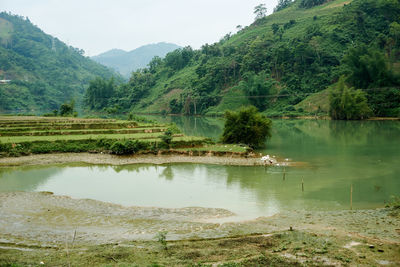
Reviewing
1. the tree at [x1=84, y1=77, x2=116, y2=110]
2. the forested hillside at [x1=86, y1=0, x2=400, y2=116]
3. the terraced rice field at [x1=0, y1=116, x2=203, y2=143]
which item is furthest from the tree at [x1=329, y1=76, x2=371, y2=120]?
the tree at [x1=84, y1=77, x2=116, y2=110]

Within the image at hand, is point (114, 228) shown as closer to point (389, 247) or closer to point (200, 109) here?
point (389, 247)

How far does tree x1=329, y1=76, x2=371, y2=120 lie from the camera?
59312mm

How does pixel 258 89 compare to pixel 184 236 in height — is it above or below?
above

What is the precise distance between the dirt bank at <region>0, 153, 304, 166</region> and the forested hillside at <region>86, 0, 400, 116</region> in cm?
4374

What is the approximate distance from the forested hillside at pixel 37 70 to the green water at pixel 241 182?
8483 cm

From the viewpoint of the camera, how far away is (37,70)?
136375mm

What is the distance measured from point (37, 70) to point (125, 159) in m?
124

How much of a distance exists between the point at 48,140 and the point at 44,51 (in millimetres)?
142826

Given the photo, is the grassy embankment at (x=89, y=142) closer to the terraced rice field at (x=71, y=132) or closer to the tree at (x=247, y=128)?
the terraced rice field at (x=71, y=132)

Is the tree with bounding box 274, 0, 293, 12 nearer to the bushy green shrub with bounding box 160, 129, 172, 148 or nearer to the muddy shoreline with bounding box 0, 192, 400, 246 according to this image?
the bushy green shrub with bounding box 160, 129, 172, 148

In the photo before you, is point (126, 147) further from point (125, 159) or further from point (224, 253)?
point (224, 253)

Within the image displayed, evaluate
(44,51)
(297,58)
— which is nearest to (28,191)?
(297,58)

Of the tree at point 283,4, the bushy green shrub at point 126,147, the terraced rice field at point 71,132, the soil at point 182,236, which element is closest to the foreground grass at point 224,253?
the soil at point 182,236

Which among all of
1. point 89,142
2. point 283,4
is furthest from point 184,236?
point 283,4
